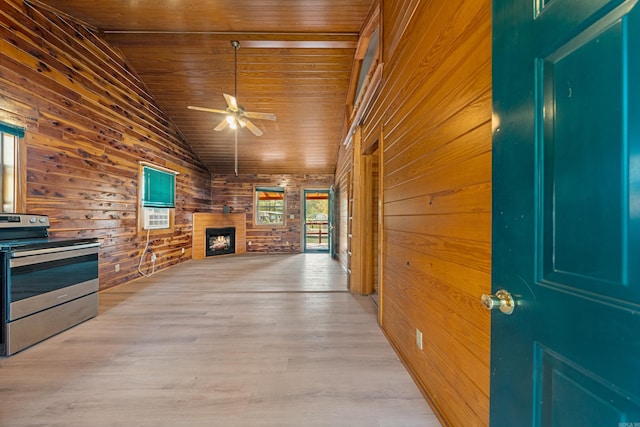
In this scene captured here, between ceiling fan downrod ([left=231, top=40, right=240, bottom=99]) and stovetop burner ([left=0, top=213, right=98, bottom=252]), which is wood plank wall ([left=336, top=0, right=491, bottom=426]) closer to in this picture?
ceiling fan downrod ([left=231, top=40, right=240, bottom=99])

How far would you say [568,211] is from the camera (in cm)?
53

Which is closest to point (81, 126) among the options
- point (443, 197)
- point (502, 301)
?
point (443, 197)

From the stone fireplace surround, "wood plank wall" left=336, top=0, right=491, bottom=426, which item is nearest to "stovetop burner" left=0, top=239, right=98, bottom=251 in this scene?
"wood plank wall" left=336, top=0, right=491, bottom=426

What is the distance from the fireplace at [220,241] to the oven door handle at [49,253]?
159 inches

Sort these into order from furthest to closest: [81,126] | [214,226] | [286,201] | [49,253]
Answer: [286,201] → [214,226] → [81,126] → [49,253]

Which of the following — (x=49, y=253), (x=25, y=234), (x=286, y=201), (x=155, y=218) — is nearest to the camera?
(x=49, y=253)

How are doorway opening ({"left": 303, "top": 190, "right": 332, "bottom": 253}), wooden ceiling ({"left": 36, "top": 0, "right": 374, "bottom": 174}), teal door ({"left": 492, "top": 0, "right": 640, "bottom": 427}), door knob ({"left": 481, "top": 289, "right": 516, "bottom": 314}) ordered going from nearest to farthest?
teal door ({"left": 492, "top": 0, "right": 640, "bottom": 427}) < door knob ({"left": 481, "top": 289, "right": 516, "bottom": 314}) < wooden ceiling ({"left": 36, "top": 0, "right": 374, "bottom": 174}) < doorway opening ({"left": 303, "top": 190, "right": 332, "bottom": 253})

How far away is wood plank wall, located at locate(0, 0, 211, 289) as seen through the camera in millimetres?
2713

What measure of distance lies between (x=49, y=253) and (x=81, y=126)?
2012 mm

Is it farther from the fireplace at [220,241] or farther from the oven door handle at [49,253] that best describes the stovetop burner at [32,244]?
the fireplace at [220,241]

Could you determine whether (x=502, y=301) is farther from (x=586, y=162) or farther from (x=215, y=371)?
(x=215, y=371)

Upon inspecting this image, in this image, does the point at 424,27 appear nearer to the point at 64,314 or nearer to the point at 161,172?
the point at 64,314

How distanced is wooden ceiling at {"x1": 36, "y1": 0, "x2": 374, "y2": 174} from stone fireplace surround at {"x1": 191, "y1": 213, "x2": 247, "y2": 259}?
1856mm

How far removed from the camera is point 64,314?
8.02 ft
